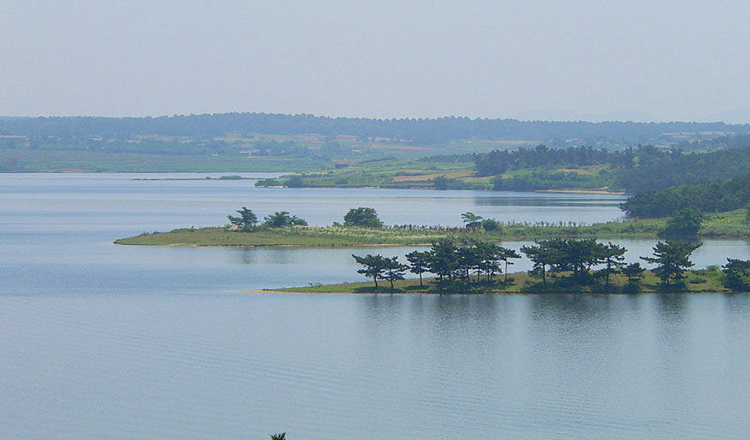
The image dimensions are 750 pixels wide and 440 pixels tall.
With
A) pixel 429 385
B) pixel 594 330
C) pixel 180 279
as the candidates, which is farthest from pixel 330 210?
pixel 429 385

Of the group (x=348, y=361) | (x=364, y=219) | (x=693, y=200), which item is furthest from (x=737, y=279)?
(x=693, y=200)

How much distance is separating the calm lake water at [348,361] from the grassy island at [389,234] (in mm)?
21307

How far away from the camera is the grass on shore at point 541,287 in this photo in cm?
7825

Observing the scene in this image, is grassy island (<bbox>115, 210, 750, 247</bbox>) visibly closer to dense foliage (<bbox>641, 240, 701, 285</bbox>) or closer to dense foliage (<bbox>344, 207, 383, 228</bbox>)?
dense foliage (<bbox>344, 207, 383, 228</bbox>)

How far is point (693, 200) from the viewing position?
5728 inches

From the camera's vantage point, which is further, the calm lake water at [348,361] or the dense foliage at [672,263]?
the dense foliage at [672,263]

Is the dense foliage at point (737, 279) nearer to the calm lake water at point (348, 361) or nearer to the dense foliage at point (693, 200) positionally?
the calm lake water at point (348, 361)

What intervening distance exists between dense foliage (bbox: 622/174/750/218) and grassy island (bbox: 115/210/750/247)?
12242mm

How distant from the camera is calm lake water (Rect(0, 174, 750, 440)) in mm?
46062

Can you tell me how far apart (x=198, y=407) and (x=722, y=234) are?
301 ft

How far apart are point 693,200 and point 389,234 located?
50011mm

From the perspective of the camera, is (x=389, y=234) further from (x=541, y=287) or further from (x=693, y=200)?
(x=693, y=200)

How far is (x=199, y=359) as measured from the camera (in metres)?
57.6

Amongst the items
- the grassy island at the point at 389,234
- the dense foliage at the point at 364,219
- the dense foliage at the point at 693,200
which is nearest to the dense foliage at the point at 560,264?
the grassy island at the point at 389,234
